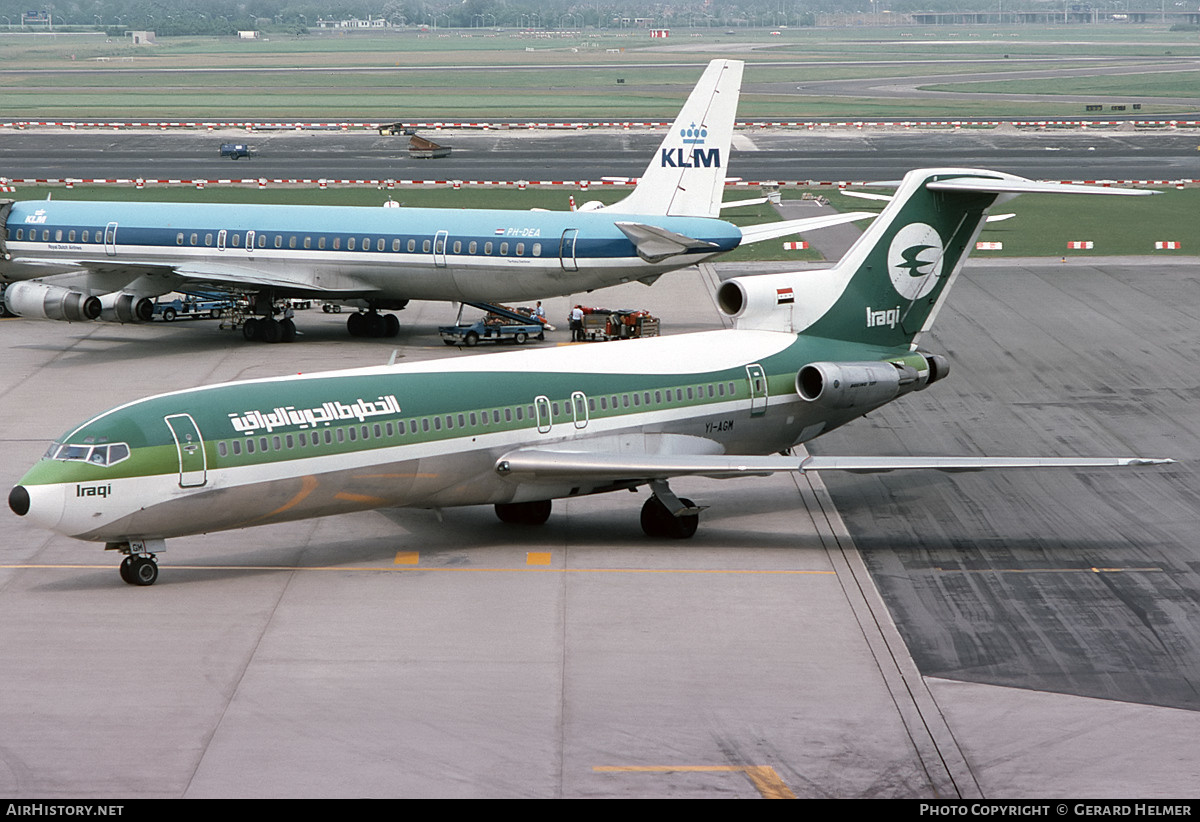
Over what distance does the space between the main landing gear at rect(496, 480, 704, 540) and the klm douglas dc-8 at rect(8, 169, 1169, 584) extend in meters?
0.04

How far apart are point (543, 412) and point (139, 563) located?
7.59 metres

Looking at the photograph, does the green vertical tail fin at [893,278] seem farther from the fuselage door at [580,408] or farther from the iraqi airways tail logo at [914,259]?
the fuselage door at [580,408]

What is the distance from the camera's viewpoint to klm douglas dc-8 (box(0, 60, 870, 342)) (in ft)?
154

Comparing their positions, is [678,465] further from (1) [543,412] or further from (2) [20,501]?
(2) [20,501]

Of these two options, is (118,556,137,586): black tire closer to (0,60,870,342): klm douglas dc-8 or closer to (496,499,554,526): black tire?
(496,499,554,526): black tire

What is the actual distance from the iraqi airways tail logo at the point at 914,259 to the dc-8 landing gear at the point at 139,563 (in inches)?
638

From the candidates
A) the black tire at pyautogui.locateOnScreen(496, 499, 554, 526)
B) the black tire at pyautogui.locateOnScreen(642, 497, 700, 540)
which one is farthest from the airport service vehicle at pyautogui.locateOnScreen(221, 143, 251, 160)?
the black tire at pyautogui.locateOnScreen(642, 497, 700, 540)

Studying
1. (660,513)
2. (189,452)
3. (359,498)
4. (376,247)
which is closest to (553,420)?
(660,513)

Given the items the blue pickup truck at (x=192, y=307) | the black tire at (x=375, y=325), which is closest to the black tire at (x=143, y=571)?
the black tire at (x=375, y=325)
